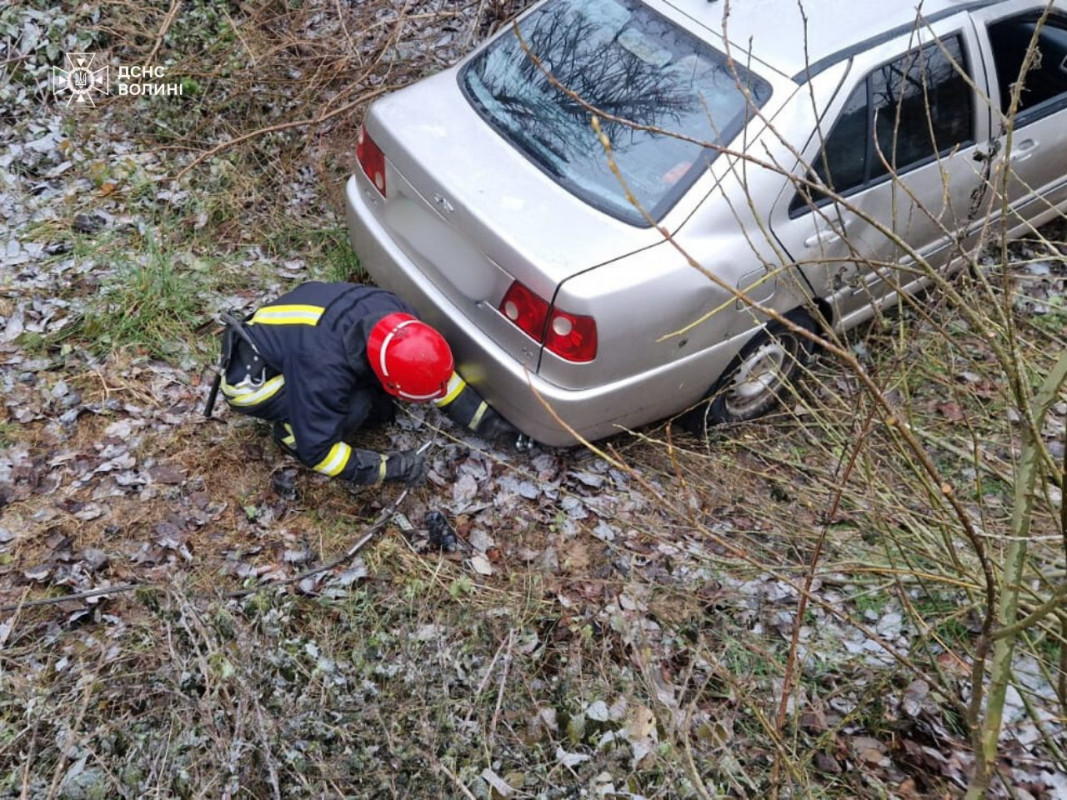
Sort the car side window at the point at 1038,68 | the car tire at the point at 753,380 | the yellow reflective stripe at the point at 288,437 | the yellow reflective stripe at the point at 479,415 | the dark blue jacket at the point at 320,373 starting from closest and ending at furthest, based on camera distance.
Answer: the dark blue jacket at the point at 320,373 → the yellow reflective stripe at the point at 288,437 → the yellow reflective stripe at the point at 479,415 → the car tire at the point at 753,380 → the car side window at the point at 1038,68

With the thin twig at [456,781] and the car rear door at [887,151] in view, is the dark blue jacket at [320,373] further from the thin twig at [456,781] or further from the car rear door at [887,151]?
the car rear door at [887,151]

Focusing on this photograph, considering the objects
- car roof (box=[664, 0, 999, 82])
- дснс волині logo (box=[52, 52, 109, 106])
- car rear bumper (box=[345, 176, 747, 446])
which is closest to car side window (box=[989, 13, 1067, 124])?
car roof (box=[664, 0, 999, 82])

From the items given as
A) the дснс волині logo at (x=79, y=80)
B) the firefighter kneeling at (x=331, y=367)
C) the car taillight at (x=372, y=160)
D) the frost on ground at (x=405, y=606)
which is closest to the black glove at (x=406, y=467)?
the firefighter kneeling at (x=331, y=367)

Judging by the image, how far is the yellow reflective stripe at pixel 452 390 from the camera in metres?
3.56

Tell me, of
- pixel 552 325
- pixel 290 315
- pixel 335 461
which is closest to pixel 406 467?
pixel 335 461

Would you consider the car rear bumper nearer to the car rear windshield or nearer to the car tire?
the car tire

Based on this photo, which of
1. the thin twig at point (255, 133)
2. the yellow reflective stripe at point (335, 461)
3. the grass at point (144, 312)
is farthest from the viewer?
the thin twig at point (255, 133)

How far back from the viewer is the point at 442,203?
3432mm

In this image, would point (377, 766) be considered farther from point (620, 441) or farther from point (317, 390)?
point (620, 441)

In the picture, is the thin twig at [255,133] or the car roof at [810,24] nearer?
the car roof at [810,24]

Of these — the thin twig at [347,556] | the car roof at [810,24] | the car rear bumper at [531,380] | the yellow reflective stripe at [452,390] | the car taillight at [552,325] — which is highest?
the car roof at [810,24]

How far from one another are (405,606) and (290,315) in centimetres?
113

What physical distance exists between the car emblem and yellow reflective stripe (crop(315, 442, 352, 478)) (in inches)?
37.5

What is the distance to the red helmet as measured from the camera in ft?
10.5
